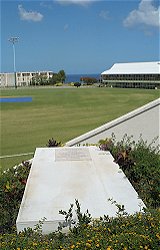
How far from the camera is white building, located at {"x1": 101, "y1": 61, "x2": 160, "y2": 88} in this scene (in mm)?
58131

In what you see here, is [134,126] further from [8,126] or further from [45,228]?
[8,126]

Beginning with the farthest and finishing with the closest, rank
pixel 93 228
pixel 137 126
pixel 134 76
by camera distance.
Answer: pixel 134 76
pixel 137 126
pixel 93 228

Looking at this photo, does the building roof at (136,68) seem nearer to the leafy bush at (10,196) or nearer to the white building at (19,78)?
the white building at (19,78)

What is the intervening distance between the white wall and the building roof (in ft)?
160

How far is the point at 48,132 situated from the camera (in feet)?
52.1

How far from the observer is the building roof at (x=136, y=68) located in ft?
198

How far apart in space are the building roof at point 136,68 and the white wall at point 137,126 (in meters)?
48.8

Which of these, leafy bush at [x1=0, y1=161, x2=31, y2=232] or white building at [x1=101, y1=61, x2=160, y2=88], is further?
white building at [x1=101, y1=61, x2=160, y2=88]

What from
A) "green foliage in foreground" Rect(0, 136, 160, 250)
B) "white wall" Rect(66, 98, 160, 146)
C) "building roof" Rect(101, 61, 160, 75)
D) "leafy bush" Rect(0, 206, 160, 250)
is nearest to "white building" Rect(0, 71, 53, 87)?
"building roof" Rect(101, 61, 160, 75)

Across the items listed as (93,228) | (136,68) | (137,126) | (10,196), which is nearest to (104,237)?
(93,228)

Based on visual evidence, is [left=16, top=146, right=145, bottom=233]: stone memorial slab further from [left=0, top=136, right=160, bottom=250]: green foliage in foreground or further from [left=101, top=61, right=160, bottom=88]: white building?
[left=101, top=61, right=160, bottom=88]: white building

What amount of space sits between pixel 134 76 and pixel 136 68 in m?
4.93

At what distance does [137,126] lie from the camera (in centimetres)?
1055

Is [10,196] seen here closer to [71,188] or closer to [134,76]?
[71,188]
